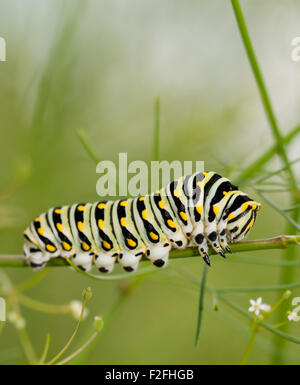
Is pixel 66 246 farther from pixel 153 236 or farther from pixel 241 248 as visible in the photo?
pixel 241 248

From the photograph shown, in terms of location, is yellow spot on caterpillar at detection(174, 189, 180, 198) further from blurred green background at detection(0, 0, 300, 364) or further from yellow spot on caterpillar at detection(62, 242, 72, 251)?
blurred green background at detection(0, 0, 300, 364)

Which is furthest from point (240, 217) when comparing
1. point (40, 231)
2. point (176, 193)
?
point (40, 231)

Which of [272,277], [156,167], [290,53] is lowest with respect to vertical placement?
[272,277]

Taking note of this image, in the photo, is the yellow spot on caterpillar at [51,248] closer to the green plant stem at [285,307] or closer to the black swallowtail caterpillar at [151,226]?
the black swallowtail caterpillar at [151,226]

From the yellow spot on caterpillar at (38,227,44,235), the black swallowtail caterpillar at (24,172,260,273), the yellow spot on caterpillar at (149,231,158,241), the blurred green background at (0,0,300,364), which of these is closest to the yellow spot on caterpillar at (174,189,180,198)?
the black swallowtail caterpillar at (24,172,260,273)
